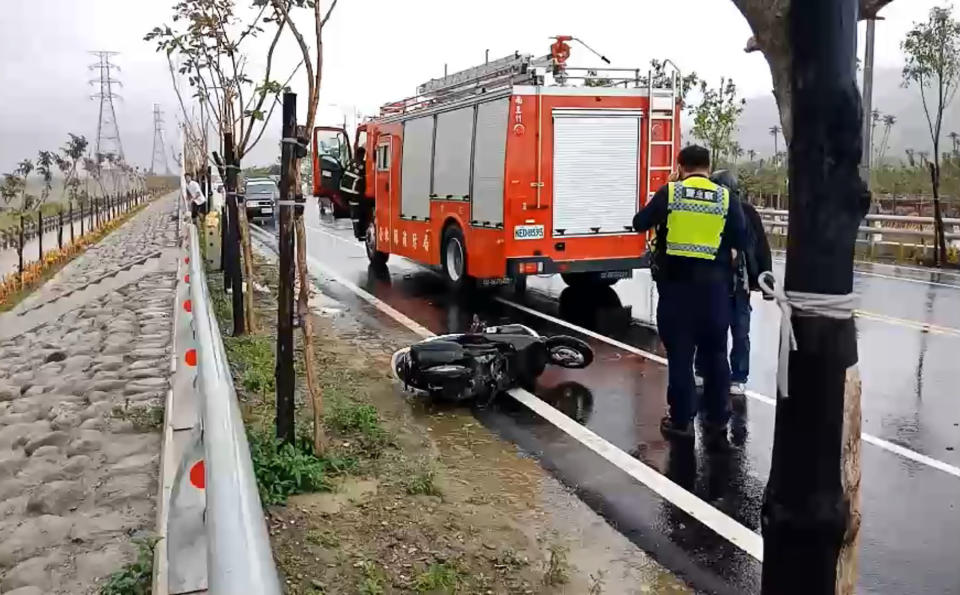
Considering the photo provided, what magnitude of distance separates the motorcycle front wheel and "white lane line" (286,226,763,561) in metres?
0.62

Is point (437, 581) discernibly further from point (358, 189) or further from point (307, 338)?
point (358, 189)

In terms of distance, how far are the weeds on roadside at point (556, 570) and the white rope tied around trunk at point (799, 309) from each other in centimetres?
216

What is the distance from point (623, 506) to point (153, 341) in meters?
7.61

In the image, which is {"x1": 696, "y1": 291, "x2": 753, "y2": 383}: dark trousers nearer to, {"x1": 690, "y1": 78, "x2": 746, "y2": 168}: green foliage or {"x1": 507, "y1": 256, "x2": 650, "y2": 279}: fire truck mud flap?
{"x1": 507, "y1": 256, "x2": 650, "y2": 279}: fire truck mud flap

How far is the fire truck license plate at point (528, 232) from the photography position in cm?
1157

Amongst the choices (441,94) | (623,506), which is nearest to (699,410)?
(623,506)

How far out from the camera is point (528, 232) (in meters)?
11.6

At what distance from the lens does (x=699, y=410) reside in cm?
678

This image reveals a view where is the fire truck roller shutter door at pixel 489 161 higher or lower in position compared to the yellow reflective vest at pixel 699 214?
higher

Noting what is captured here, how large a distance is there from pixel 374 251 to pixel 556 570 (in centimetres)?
1389

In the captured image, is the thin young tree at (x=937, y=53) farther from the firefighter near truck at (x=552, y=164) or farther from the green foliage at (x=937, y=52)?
the firefighter near truck at (x=552, y=164)

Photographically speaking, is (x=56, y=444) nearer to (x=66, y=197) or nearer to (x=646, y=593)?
(x=646, y=593)

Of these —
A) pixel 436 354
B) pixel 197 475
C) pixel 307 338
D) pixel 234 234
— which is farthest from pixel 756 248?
pixel 234 234

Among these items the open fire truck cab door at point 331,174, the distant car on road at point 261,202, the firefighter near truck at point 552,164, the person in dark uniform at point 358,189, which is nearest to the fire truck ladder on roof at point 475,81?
the firefighter near truck at point 552,164
